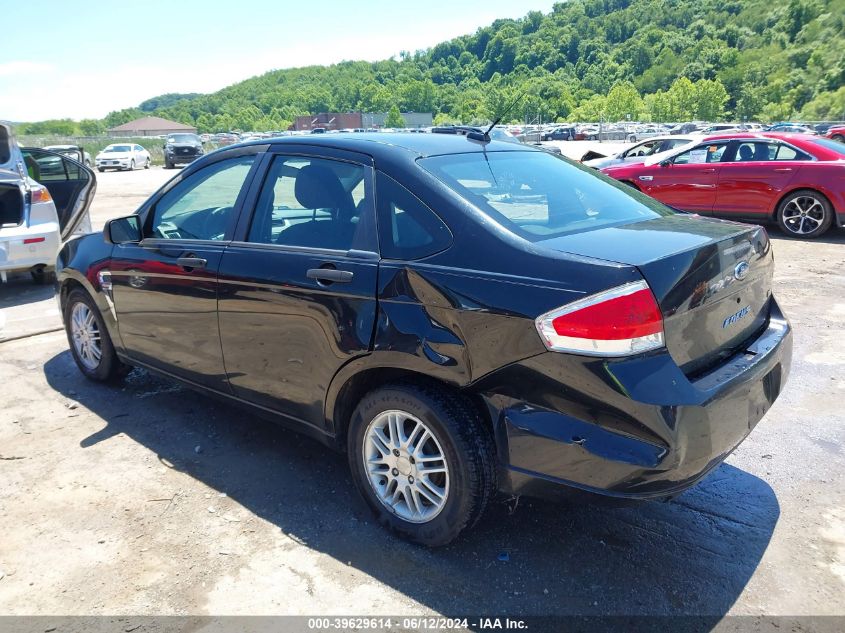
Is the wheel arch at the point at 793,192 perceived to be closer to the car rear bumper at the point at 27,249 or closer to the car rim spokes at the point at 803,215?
the car rim spokes at the point at 803,215

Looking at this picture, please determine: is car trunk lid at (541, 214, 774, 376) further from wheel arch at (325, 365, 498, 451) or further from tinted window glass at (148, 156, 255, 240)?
tinted window glass at (148, 156, 255, 240)

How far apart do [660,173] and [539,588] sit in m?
9.68

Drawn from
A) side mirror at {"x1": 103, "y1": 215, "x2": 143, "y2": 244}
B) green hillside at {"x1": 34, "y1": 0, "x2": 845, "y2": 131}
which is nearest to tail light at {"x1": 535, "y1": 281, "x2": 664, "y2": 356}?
side mirror at {"x1": 103, "y1": 215, "x2": 143, "y2": 244}

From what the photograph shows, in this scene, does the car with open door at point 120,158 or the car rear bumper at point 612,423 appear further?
the car with open door at point 120,158

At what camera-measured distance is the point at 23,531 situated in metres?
3.12

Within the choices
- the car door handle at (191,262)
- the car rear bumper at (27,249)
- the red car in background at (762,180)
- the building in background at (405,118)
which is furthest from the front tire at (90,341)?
the building in background at (405,118)

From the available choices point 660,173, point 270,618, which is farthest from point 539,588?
point 660,173

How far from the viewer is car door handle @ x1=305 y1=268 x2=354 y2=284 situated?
288 cm

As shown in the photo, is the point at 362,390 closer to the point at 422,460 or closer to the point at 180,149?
the point at 422,460

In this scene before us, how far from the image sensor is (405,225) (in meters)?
2.82

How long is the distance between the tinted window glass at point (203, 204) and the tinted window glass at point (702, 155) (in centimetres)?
890

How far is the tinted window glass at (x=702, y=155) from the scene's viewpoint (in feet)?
34.4

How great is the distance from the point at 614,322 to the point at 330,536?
5.32 ft

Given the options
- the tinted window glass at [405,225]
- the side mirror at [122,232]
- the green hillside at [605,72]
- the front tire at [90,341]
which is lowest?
the front tire at [90,341]
